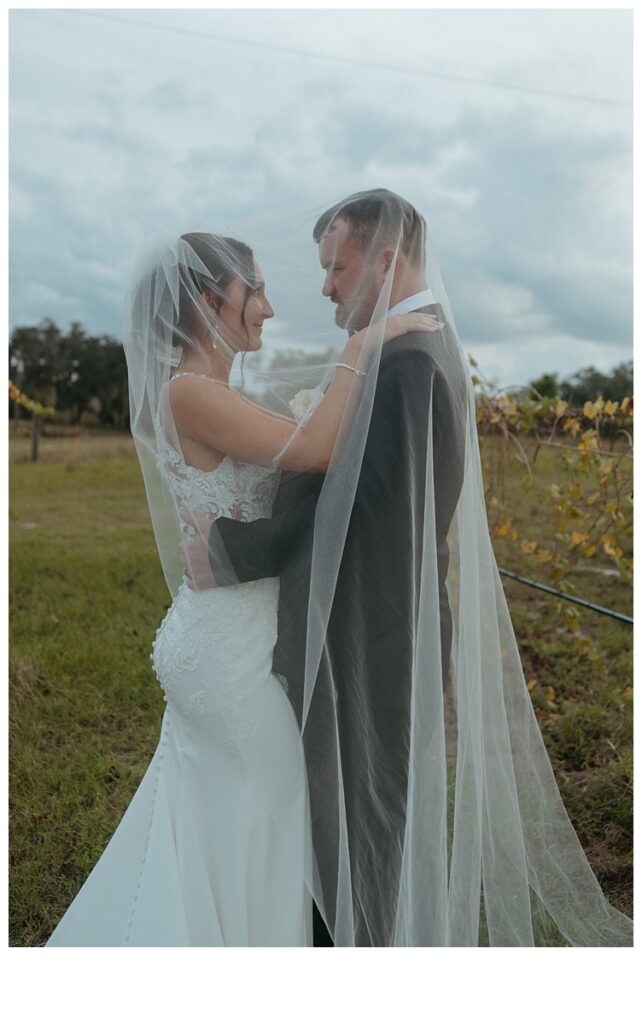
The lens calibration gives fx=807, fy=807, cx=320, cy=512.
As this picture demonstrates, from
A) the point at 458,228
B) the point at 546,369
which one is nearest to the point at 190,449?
the point at 458,228

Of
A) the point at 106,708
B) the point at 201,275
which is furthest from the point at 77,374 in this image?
the point at 201,275

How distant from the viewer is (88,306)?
14.1 m

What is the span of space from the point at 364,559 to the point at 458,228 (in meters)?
2.42

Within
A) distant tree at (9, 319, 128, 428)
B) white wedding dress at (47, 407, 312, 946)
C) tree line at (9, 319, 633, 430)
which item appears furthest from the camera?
distant tree at (9, 319, 128, 428)

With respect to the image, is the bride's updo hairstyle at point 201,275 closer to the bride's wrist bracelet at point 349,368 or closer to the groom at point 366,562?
the groom at point 366,562

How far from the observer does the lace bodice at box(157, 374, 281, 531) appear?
182cm

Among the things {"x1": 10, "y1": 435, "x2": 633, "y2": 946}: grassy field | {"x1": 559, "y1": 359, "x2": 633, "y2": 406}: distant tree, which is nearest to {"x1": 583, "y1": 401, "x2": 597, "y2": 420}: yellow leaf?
{"x1": 10, "y1": 435, "x2": 633, "y2": 946}: grassy field

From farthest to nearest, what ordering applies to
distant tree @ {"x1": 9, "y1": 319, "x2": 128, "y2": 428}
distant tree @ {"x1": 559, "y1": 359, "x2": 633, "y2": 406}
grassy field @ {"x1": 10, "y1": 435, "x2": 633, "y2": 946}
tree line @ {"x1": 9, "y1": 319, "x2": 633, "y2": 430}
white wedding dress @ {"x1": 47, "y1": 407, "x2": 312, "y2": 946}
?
distant tree @ {"x1": 9, "y1": 319, "x2": 128, "y2": 428}, tree line @ {"x1": 9, "y1": 319, "x2": 633, "y2": 430}, distant tree @ {"x1": 559, "y1": 359, "x2": 633, "y2": 406}, grassy field @ {"x1": 10, "y1": 435, "x2": 633, "y2": 946}, white wedding dress @ {"x1": 47, "y1": 407, "x2": 312, "y2": 946}

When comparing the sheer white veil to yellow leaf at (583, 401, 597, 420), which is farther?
yellow leaf at (583, 401, 597, 420)

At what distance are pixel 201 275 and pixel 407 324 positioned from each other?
490mm

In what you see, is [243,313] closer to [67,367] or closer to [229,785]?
[229,785]

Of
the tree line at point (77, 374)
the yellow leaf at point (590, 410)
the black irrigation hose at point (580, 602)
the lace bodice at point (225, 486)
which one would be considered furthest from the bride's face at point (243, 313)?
the tree line at point (77, 374)

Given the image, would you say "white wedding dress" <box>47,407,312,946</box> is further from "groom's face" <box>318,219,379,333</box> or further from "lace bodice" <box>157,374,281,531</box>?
"groom's face" <box>318,219,379,333</box>

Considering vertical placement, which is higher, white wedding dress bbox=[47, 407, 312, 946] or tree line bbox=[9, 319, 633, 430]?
tree line bbox=[9, 319, 633, 430]
